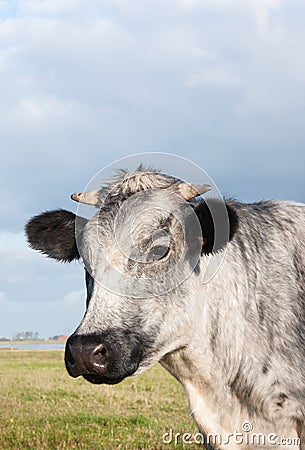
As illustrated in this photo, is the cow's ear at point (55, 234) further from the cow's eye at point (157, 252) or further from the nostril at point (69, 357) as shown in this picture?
the nostril at point (69, 357)

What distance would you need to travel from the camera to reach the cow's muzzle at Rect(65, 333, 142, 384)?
5.72 m

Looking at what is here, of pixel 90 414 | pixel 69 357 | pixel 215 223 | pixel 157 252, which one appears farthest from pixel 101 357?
pixel 90 414

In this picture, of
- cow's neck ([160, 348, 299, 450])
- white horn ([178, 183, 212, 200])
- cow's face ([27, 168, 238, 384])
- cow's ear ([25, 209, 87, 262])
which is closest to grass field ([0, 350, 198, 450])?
cow's neck ([160, 348, 299, 450])

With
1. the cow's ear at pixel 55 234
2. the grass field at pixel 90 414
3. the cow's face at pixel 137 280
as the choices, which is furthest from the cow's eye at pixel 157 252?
the grass field at pixel 90 414

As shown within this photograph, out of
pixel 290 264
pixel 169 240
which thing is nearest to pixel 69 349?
pixel 169 240

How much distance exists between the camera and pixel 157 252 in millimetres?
6297

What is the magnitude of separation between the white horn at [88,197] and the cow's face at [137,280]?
0.24 metres

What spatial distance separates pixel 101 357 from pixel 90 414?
27.2 feet

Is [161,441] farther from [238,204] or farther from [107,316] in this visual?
[107,316]

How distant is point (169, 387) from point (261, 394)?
38.4ft

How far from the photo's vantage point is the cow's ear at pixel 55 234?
23.8ft

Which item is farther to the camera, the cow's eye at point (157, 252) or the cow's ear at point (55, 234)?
the cow's ear at point (55, 234)

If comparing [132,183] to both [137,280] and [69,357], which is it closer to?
[137,280]

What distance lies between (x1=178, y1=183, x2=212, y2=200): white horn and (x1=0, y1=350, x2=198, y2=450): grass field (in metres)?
4.77
